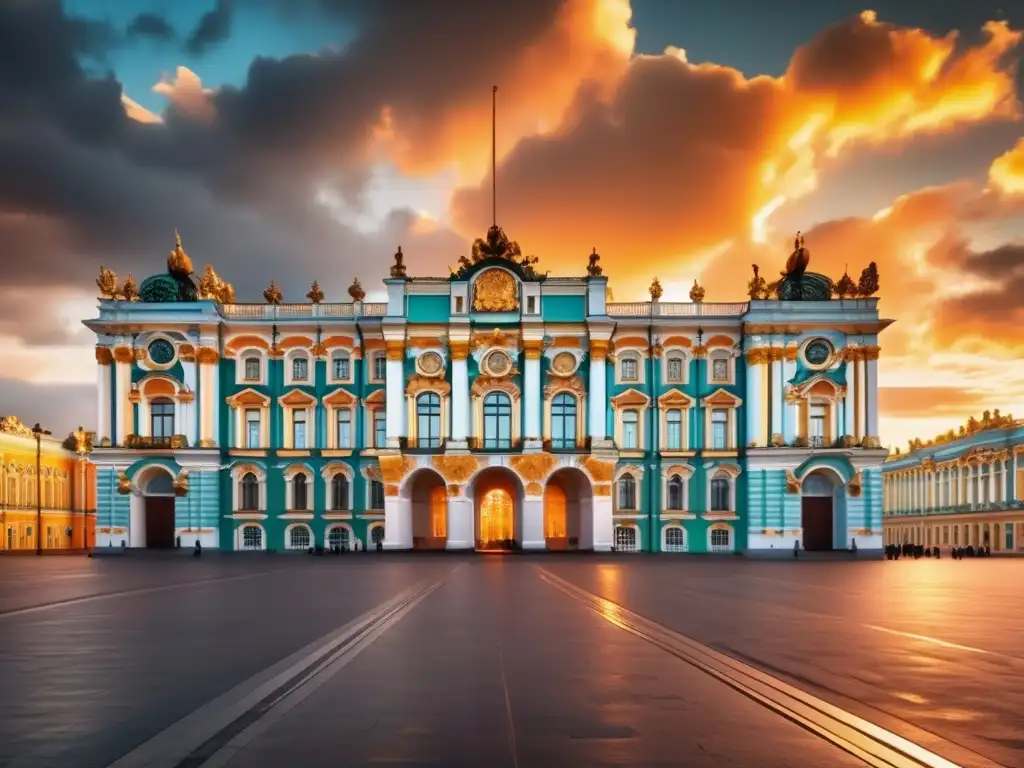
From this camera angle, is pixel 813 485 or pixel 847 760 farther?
pixel 813 485

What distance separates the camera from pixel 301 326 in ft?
252

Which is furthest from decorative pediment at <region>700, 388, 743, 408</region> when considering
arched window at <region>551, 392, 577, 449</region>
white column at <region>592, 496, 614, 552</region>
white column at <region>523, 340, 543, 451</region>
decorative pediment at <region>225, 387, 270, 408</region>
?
decorative pediment at <region>225, 387, 270, 408</region>

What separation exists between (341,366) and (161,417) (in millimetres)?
12358

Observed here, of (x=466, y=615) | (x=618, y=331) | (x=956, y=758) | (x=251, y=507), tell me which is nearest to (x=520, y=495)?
(x=618, y=331)

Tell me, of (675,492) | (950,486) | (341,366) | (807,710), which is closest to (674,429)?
(675,492)

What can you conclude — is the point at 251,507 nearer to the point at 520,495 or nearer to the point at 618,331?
the point at 520,495

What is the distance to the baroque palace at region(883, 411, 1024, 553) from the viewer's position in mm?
102438

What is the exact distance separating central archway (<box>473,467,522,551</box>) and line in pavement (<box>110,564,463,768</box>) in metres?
56.3

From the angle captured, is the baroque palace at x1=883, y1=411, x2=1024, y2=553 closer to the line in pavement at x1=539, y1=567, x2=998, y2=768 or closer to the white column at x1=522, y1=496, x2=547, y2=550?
the white column at x1=522, y1=496, x2=547, y2=550

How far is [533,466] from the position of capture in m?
72.5

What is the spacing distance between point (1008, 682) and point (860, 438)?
6153 centimetres

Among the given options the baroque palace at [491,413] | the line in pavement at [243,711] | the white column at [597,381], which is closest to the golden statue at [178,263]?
the baroque palace at [491,413]

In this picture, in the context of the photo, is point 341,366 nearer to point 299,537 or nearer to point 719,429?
point 299,537

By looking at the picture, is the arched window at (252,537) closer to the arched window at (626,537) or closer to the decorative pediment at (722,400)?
the arched window at (626,537)
